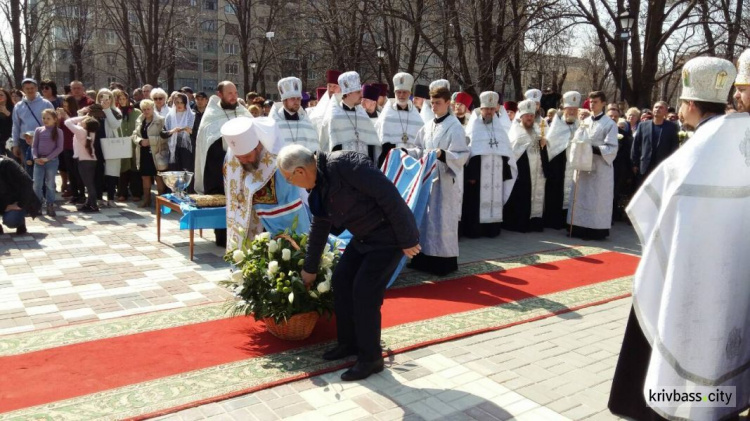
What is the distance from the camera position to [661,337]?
123 inches

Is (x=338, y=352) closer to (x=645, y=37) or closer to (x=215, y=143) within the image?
(x=215, y=143)

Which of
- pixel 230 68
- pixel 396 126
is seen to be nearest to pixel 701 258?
pixel 396 126

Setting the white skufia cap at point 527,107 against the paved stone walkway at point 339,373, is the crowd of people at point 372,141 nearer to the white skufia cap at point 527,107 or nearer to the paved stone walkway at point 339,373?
the white skufia cap at point 527,107

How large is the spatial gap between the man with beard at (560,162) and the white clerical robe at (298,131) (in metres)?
4.15

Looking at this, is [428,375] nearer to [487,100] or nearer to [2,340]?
[2,340]

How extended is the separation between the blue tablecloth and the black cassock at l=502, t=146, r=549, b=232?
4.79 meters

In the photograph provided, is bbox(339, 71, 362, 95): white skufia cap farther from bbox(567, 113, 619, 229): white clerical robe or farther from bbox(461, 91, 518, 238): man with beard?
bbox(567, 113, 619, 229): white clerical robe

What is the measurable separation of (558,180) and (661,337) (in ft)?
23.9

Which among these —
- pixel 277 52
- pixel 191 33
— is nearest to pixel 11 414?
pixel 277 52

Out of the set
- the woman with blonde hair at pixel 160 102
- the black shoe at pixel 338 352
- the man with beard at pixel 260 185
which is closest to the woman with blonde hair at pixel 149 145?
the woman with blonde hair at pixel 160 102

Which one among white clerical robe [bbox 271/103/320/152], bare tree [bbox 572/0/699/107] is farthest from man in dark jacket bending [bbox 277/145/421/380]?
bare tree [bbox 572/0/699/107]

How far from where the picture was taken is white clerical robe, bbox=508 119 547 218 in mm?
9828

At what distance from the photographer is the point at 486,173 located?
9281 mm

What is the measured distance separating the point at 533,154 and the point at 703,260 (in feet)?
23.2
